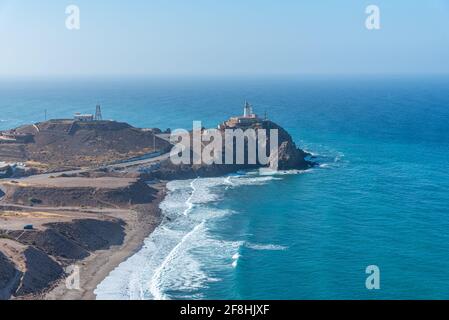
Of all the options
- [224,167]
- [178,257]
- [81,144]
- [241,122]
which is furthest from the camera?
[241,122]

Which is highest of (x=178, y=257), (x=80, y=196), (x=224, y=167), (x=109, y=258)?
(x=224, y=167)

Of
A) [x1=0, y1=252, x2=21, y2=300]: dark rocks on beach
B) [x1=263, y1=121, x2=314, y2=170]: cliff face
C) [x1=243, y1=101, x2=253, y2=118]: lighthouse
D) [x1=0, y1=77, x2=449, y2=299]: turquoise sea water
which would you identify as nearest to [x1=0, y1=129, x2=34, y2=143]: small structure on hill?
[x1=0, y1=77, x2=449, y2=299]: turquoise sea water

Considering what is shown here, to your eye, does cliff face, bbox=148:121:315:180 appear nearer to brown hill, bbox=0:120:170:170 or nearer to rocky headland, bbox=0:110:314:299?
rocky headland, bbox=0:110:314:299

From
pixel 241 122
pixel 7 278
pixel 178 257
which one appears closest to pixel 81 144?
pixel 241 122

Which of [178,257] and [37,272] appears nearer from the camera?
[37,272]

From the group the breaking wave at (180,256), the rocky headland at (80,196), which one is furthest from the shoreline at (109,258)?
the breaking wave at (180,256)

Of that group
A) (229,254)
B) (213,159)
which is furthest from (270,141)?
(229,254)

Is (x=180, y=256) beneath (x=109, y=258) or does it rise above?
above

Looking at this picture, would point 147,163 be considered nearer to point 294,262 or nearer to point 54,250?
point 54,250

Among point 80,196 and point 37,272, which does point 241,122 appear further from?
point 37,272
